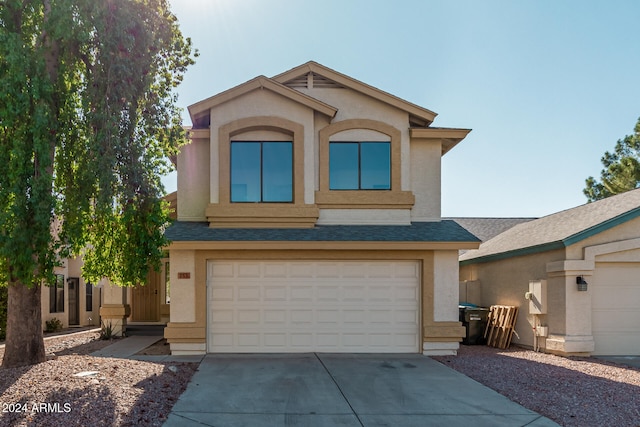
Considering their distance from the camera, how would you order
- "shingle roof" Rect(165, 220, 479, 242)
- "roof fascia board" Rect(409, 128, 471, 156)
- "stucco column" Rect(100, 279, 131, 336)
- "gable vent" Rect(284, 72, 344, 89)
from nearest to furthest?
"shingle roof" Rect(165, 220, 479, 242)
"roof fascia board" Rect(409, 128, 471, 156)
"gable vent" Rect(284, 72, 344, 89)
"stucco column" Rect(100, 279, 131, 336)

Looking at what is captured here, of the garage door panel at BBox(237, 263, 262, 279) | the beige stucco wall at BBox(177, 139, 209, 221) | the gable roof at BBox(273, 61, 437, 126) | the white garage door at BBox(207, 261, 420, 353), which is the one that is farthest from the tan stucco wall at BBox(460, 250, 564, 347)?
the beige stucco wall at BBox(177, 139, 209, 221)

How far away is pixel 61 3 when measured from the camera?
27.8 feet

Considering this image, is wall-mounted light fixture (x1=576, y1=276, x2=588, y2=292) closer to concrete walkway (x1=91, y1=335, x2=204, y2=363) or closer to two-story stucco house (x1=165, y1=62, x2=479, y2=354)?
two-story stucco house (x1=165, y1=62, x2=479, y2=354)

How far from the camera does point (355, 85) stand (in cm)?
1305

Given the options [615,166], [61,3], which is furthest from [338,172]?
[615,166]

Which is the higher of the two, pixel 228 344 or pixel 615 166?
pixel 615 166

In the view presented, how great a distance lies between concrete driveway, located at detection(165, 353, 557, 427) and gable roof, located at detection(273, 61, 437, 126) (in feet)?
21.1

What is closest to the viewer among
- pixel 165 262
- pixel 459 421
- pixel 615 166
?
pixel 459 421

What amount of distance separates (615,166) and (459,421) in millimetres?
26988

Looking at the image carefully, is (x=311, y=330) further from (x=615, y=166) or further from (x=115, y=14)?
(x=615, y=166)

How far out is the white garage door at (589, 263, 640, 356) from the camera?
1224cm

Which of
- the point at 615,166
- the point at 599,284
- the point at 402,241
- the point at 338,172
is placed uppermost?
the point at 615,166

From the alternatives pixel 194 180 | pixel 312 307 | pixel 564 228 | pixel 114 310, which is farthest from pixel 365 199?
pixel 114 310

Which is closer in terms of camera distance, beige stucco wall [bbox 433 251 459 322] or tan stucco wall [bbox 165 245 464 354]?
tan stucco wall [bbox 165 245 464 354]
